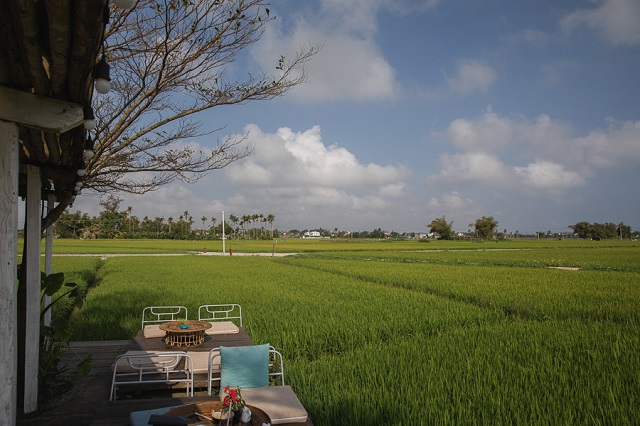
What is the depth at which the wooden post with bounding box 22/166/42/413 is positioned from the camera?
4.46 metres

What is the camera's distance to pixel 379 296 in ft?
41.4

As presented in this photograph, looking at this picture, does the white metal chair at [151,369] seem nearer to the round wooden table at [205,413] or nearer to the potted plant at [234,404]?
the round wooden table at [205,413]

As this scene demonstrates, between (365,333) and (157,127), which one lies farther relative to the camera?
(365,333)

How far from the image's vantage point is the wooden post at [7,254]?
271 cm

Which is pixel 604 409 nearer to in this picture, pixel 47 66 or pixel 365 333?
pixel 365 333

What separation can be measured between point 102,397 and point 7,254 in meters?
3.14

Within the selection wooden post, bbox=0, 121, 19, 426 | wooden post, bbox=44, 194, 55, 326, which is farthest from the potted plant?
wooden post, bbox=44, 194, 55, 326

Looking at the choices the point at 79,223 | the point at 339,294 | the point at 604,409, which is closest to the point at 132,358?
the point at 604,409

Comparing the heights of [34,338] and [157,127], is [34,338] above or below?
below

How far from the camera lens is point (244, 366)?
4.30m

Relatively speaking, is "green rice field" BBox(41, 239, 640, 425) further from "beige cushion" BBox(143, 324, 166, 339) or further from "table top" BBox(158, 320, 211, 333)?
"beige cushion" BBox(143, 324, 166, 339)

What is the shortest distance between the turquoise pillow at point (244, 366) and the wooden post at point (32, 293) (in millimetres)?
1926

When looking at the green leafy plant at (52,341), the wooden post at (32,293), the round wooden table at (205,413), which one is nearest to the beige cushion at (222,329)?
the green leafy plant at (52,341)

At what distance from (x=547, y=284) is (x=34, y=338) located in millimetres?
15237
